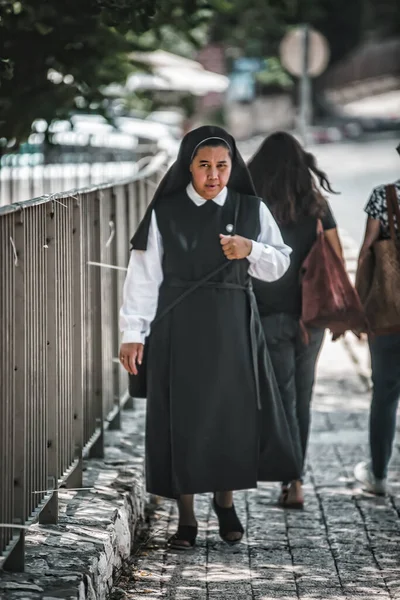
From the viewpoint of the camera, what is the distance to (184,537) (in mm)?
6617

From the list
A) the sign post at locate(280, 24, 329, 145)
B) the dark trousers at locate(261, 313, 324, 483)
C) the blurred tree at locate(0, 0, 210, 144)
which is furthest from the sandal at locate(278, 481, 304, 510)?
the sign post at locate(280, 24, 329, 145)

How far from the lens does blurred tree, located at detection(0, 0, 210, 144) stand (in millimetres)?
8883

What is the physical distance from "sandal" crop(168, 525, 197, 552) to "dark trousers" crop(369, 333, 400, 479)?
4.78 feet

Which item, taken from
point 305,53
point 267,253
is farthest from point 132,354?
point 305,53

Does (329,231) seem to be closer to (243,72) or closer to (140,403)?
(140,403)

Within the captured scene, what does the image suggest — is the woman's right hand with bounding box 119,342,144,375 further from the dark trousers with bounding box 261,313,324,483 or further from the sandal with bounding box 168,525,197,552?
the dark trousers with bounding box 261,313,324,483

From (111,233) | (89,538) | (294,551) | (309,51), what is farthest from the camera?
(309,51)

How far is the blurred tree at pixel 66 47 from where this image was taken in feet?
29.1

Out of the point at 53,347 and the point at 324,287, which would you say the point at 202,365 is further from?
the point at 324,287

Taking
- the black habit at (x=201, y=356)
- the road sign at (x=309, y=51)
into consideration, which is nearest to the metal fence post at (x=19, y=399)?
the black habit at (x=201, y=356)

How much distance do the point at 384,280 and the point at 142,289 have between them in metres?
1.58

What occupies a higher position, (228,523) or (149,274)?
(149,274)

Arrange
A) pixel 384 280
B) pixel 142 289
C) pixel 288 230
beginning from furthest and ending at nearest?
pixel 384 280, pixel 288 230, pixel 142 289

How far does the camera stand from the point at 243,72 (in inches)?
2325
